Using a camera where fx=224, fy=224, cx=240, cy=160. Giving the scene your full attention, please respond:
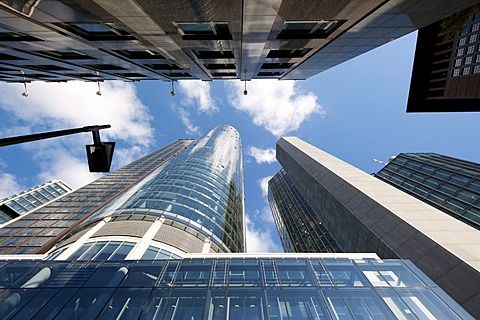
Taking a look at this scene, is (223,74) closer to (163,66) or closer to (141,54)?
(163,66)

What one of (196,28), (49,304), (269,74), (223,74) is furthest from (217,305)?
(269,74)

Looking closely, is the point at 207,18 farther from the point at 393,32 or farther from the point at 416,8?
the point at 393,32

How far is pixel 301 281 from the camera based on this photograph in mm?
12461

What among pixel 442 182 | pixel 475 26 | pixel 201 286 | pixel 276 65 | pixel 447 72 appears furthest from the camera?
pixel 442 182

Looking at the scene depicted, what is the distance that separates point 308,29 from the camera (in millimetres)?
12539

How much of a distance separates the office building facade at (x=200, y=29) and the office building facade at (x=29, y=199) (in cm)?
6963

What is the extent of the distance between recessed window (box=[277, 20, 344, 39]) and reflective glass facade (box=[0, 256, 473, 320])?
45.4 ft

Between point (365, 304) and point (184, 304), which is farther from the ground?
point (184, 304)

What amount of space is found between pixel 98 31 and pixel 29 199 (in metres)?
91.5

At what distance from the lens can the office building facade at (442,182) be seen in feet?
153

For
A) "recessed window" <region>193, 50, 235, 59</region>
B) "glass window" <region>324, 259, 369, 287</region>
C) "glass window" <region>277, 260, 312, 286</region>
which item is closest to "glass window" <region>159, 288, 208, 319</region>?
"glass window" <region>277, 260, 312, 286</region>

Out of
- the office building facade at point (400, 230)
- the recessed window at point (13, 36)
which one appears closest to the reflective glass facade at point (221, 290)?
the office building facade at point (400, 230)

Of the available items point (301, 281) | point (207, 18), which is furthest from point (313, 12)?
Answer: point (301, 281)

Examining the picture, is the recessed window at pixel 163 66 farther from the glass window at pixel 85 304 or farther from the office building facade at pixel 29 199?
the office building facade at pixel 29 199
